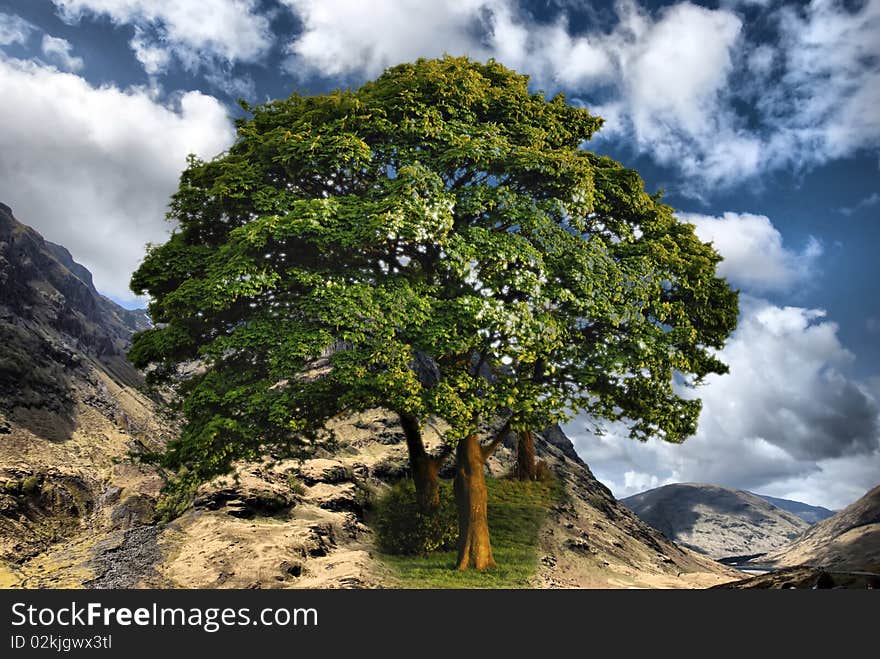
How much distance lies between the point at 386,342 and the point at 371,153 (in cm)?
646

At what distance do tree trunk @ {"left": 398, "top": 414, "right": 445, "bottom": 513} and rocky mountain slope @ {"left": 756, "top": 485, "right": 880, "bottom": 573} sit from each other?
2718 cm

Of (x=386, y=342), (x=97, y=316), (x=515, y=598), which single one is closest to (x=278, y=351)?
(x=386, y=342)

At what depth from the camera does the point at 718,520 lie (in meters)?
77.3

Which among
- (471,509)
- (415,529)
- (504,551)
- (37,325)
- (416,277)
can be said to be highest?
(37,325)

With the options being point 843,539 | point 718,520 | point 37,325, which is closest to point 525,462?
A: point 843,539

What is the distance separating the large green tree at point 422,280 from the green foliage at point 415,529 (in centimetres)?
224

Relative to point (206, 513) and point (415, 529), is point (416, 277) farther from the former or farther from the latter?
point (206, 513)

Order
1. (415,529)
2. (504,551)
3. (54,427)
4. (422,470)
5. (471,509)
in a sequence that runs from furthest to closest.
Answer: (54,427) < (422,470) < (504,551) < (415,529) < (471,509)

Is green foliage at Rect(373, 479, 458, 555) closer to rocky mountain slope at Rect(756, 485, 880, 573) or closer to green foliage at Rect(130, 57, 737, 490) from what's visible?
green foliage at Rect(130, 57, 737, 490)

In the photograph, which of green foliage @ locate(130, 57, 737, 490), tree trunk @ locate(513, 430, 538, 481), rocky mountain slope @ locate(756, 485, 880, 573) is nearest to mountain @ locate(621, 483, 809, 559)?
rocky mountain slope @ locate(756, 485, 880, 573)

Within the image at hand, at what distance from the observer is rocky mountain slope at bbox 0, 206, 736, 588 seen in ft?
63.8

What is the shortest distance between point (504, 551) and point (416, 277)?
11.3m

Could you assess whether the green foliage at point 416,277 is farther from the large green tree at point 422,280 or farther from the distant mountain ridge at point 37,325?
the distant mountain ridge at point 37,325

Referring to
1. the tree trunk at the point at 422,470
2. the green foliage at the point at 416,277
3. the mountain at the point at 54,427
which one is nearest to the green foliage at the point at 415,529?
the tree trunk at the point at 422,470
